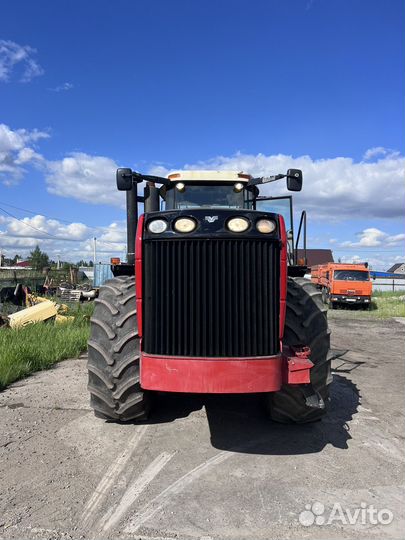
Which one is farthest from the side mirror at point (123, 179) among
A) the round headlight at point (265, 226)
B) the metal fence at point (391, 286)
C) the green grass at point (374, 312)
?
the metal fence at point (391, 286)

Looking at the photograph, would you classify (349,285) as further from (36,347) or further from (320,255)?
(320,255)

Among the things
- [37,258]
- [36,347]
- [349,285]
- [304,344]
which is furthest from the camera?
[37,258]

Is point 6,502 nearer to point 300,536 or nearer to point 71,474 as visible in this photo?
point 71,474

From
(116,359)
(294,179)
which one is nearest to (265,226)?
(294,179)

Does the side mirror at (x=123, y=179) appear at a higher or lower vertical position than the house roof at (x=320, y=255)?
lower

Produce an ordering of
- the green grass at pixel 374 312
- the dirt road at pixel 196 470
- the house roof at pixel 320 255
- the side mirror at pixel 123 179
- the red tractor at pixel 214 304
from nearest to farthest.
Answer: the dirt road at pixel 196 470 → the red tractor at pixel 214 304 → the side mirror at pixel 123 179 → the green grass at pixel 374 312 → the house roof at pixel 320 255

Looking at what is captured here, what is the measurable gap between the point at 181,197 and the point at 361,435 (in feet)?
11.7

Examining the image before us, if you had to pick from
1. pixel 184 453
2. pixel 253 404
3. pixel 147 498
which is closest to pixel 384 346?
pixel 253 404

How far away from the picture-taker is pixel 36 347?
7.46m

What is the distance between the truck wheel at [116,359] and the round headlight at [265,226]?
1.36 metres

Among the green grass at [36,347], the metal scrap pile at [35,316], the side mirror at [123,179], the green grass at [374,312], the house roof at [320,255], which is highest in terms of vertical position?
the house roof at [320,255]

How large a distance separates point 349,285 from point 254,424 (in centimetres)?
2007

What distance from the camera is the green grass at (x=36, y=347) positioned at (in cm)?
650

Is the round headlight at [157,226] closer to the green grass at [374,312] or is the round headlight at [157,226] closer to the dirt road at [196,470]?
the dirt road at [196,470]
